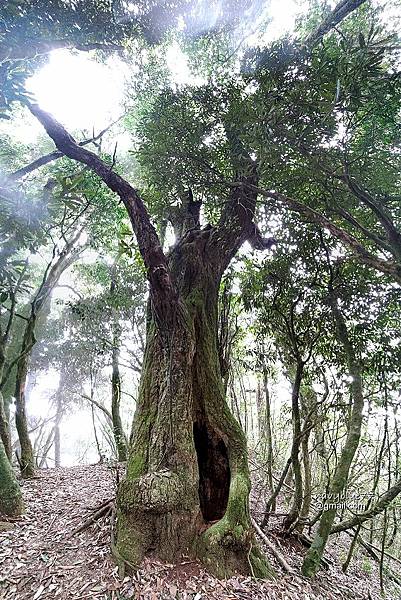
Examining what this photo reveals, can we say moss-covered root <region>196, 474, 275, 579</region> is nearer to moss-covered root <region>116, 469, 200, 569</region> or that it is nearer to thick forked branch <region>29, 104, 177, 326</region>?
moss-covered root <region>116, 469, 200, 569</region>

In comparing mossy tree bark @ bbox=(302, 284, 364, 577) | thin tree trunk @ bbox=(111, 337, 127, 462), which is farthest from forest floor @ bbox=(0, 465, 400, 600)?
thin tree trunk @ bbox=(111, 337, 127, 462)

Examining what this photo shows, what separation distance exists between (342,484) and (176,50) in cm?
780

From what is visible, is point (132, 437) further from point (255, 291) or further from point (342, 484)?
point (255, 291)

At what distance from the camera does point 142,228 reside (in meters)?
3.73

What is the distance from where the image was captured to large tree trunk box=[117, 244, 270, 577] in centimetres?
293

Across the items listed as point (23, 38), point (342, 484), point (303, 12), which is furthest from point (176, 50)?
point (342, 484)

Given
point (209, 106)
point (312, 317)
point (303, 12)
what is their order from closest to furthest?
point (209, 106), point (312, 317), point (303, 12)

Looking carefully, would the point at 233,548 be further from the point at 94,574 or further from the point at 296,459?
the point at 296,459

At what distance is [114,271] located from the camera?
7969 millimetres

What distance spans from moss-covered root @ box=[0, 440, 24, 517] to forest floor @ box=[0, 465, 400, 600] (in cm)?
14

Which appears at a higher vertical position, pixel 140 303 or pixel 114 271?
pixel 114 271

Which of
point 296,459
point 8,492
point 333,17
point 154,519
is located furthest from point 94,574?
point 333,17

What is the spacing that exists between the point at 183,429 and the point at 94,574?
1274 millimetres

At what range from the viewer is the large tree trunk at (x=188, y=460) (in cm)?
293
